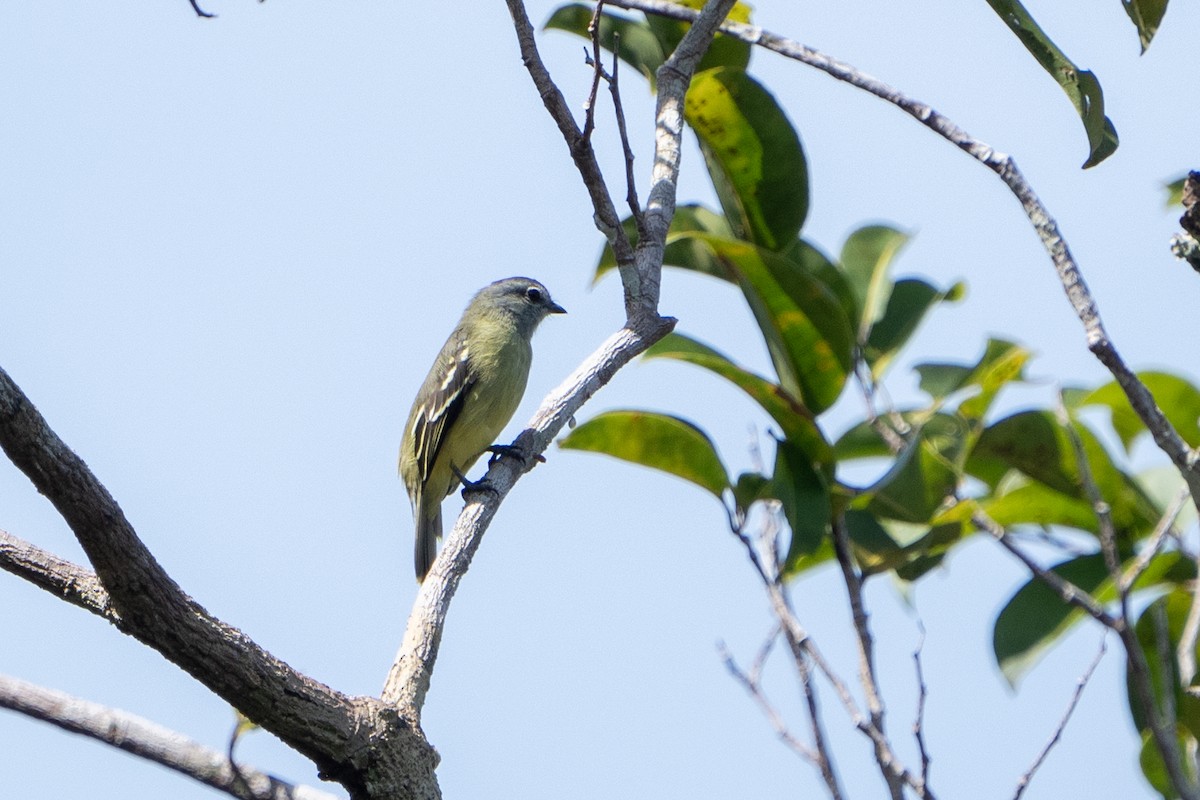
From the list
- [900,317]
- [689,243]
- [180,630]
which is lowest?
[180,630]

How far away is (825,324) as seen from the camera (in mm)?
4609

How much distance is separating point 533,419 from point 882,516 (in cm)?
136

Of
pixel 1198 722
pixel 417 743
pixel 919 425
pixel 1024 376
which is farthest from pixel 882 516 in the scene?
pixel 417 743

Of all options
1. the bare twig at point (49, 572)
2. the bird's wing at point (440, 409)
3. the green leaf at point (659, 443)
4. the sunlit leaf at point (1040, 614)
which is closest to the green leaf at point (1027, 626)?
the sunlit leaf at point (1040, 614)

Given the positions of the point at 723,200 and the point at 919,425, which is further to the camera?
the point at 723,200

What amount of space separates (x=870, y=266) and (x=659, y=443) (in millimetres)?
1246

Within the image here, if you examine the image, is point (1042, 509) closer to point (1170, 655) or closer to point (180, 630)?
point (1170, 655)

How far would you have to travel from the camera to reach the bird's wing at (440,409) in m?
6.48

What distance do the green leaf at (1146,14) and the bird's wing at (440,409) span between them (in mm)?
3741

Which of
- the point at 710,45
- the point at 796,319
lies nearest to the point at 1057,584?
the point at 796,319

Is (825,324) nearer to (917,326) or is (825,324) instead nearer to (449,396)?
(917,326)

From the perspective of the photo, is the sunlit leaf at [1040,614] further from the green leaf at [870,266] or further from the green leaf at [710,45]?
the green leaf at [710,45]

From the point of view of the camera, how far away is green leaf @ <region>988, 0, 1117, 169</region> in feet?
11.5

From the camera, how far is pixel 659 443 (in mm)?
4781
